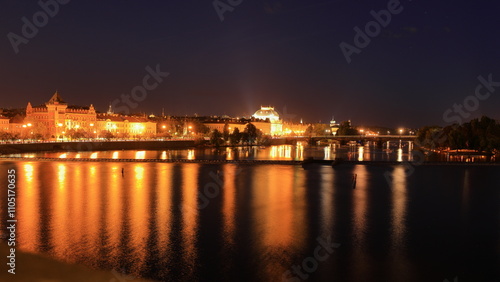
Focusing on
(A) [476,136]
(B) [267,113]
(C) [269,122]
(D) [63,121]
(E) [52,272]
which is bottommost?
(E) [52,272]

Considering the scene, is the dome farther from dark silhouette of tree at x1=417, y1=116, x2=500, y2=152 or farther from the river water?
the river water

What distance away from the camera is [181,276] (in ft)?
26.6

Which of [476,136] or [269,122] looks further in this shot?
[269,122]

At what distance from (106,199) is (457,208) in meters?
12.9

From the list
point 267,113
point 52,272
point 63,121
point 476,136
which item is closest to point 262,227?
point 52,272

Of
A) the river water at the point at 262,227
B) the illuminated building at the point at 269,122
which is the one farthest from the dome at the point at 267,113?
the river water at the point at 262,227

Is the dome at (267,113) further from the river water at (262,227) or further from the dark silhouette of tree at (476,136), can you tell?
the river water at (262,227)

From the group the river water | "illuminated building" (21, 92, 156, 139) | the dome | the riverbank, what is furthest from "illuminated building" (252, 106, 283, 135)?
the riverbank

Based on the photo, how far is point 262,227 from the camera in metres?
11.8

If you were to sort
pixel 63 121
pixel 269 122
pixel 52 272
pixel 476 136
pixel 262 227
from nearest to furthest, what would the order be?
pixel 52 272 < pixel 262 227 < pixel 476 136 < pixel 63 121 < pixel 269 122

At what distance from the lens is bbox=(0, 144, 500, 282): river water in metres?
8.71

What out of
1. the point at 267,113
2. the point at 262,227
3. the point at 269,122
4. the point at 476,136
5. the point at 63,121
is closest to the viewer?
the point at 262,227

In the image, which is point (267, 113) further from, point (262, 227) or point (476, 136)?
point (262, 227)

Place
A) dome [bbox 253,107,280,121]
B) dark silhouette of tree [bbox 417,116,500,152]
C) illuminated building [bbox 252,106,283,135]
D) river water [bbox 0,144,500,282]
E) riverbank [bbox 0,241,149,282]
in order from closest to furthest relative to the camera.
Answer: riverbank [bbox 0,241,149,282] < river water [bbox 0,144,500,282] < dark silhouette of tree [bbox 417,116,500,152] < illuminated building [bbox 252,106,283,135] < dome [bbox 253,107,280,121]
